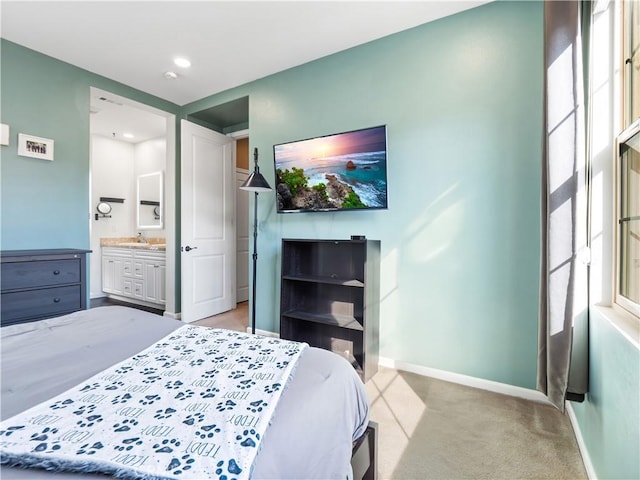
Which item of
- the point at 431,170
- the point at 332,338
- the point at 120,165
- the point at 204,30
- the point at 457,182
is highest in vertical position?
the point at 204,30

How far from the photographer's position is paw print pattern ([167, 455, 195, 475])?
596 millimetres

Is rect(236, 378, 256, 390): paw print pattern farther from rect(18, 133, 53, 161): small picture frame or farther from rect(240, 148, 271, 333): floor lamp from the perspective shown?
rect(18, 133, 53, 161): small picture frame

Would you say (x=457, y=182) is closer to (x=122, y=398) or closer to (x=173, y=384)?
(x=173, y=384)

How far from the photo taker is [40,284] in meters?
2.49

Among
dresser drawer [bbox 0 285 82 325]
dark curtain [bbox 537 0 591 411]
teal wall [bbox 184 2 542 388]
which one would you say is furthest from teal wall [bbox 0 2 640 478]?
dresser drawer [bbox 0 285 82 325]

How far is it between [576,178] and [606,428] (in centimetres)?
108

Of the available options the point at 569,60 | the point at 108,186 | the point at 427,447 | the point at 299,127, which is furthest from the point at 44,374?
the point at 108,186

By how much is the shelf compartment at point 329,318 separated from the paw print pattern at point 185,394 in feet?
5.19

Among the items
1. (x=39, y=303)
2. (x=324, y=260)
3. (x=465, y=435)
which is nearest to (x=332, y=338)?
(x=324, y=260)

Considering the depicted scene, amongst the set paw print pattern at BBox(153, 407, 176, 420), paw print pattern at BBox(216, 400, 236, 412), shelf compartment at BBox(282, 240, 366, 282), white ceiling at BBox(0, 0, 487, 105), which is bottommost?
paw print pattern at BBox(216, 400, 236, 412)

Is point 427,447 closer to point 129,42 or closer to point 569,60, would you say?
point 569,60

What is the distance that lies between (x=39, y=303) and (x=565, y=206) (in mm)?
3696

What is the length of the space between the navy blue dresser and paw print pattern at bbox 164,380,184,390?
7.73 feet

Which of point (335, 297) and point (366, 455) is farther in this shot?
point (335, 297)
